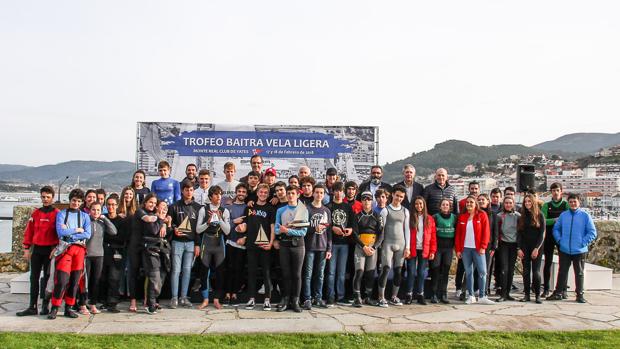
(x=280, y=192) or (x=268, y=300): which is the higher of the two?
(x=280, y=192)

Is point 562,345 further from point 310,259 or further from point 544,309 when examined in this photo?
point 310,259

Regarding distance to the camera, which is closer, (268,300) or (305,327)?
(305,327)

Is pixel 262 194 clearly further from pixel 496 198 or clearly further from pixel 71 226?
pixel 496 198

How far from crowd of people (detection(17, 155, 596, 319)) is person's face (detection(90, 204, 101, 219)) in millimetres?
18

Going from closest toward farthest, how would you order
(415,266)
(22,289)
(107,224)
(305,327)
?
(305,327) < (107,224) < (415,266) < (22,289)

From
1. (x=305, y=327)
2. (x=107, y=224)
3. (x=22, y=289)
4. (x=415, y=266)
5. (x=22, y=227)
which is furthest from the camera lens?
(x=22, y=227)

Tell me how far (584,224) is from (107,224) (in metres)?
6.69

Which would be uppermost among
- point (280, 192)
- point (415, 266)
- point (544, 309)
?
point (280, 192)

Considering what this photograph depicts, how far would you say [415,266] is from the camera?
7441 millimetres

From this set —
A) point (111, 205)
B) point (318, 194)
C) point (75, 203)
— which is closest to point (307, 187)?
point (318, 194)

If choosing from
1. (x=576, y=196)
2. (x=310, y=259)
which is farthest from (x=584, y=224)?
(x=310, y=259)

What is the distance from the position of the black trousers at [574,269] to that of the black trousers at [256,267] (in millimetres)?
4302

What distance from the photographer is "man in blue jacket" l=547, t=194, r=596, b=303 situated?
25.5 feet

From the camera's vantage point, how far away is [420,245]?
24.3 ft
